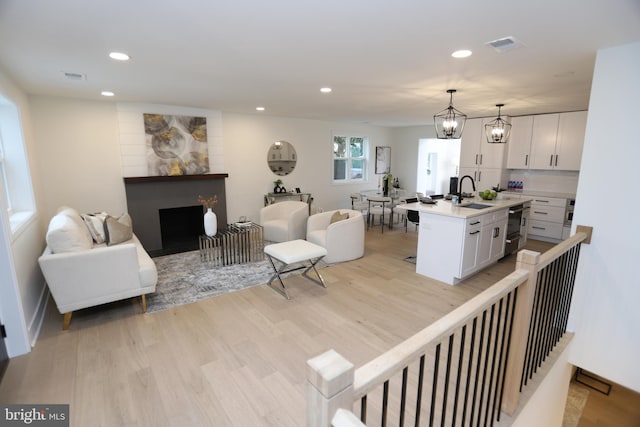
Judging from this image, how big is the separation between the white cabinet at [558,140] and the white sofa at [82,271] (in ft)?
22.5

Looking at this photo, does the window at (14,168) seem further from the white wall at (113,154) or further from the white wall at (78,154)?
the white wall at (113,154)

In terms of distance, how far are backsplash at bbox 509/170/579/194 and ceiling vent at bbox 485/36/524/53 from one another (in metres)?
4.98

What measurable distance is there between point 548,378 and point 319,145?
6.04m

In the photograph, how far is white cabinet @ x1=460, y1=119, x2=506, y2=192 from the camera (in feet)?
20.9

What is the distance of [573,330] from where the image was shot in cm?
283

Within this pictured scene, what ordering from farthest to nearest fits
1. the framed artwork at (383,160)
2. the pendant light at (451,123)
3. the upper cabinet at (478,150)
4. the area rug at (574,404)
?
1. the framed artwork at (383,160)
2. the upper cabinet at (478,150)
3. the area rug at (574,404)
4. the pendant light at (451,123)

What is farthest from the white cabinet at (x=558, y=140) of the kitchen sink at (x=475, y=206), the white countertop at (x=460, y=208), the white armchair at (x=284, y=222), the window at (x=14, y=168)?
the window at (x=14, y=168)

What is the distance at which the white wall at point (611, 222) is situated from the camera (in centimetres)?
235

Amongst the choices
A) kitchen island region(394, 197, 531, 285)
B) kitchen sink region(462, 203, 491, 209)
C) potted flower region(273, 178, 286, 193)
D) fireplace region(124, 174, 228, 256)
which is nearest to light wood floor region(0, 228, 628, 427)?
kitchen island region(394, 197, 531, 285)

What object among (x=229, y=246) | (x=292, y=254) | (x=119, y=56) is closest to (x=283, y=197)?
(x=229, y=246)

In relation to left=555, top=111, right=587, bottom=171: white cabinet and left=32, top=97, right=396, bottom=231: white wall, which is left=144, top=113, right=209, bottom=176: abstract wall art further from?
left=555, top=111, right=587, bottom=171: white cabinet

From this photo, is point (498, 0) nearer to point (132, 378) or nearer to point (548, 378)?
point (548, 378)

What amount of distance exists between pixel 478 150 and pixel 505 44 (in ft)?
15.7

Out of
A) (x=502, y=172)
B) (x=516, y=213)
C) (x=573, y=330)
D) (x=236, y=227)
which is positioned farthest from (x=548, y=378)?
(x=502, y=172)
